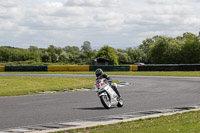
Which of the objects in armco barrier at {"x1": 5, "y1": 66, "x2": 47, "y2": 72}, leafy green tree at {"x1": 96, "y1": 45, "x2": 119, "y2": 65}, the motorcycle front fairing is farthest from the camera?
leafy green tree at {"x1": 96, "y1": 45, "x2": 119, "y2": 65}

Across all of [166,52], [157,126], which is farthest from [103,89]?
[166,52]

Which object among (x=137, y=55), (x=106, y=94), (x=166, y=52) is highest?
(x=137, y=55)

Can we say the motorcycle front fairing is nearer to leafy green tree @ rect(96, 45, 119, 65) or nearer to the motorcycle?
the motorcycle

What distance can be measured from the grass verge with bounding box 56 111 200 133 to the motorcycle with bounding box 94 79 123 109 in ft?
8.70

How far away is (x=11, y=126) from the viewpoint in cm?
934

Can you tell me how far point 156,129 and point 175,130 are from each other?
0.41 meters

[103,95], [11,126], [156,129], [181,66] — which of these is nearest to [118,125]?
[156,129]

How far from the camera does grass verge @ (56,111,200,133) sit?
323 inches

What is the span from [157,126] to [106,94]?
13.2 ft

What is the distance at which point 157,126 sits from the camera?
8.78m

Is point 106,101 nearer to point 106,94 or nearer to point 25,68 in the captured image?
point 106,94

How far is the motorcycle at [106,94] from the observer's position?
12.6 m

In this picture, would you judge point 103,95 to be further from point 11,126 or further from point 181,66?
point 181,66

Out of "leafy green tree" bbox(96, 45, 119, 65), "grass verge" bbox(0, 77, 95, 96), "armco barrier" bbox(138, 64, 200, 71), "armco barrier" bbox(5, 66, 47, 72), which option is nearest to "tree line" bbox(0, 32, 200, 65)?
"leafy green tree" bbox(96, 45, 119, 65)
